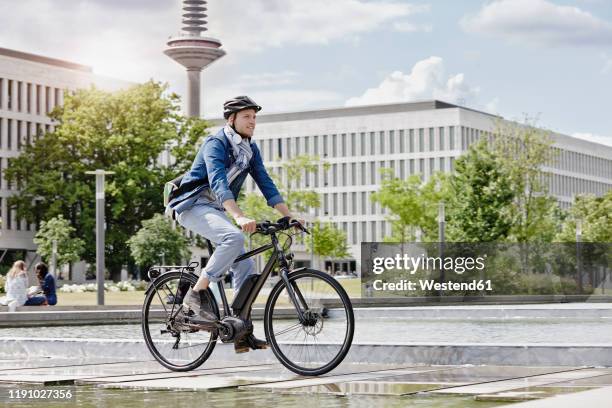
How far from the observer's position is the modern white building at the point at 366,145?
382 ft

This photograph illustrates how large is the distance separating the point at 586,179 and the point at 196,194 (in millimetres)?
134664

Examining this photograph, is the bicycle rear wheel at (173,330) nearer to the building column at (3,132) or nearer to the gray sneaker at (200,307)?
the gray sneaker at (200,307)

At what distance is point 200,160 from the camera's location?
26.9 ft

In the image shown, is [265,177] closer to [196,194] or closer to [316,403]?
[196,194]

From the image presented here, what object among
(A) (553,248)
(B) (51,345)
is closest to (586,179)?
(A) (553,248)

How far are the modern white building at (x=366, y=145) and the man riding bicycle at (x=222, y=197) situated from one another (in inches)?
4180

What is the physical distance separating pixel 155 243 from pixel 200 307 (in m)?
56.5

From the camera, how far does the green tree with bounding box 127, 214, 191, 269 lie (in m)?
64.4

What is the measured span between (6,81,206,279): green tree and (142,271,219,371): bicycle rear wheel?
57915 mm

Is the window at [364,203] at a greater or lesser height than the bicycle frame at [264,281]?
greater

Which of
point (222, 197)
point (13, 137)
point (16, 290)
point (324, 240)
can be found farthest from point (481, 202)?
point (222, 197)

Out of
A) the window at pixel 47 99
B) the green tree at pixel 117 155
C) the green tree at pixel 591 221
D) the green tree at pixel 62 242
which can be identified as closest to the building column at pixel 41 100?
the window at pixel 47 99

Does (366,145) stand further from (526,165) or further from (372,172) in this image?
(526,165)

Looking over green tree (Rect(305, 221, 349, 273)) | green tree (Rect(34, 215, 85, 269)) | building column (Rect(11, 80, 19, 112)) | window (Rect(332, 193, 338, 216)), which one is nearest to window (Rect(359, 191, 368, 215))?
window (Rect(332, 193, 338, 216))
